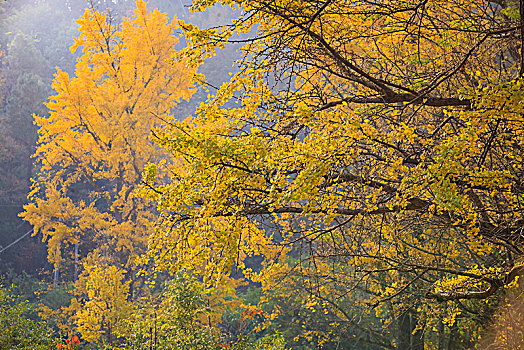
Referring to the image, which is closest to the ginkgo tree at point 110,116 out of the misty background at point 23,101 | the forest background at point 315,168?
the forest background at point 315,168

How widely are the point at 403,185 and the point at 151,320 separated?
3652 millimetres

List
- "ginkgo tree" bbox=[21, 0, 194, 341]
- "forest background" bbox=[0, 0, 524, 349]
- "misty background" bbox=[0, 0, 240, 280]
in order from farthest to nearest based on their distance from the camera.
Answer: "misty background" bbox=[0, 0, 240, 280]
"ginkgo tree" bbox=[21, 0, 194, 341]
"forest background" bbox=[0, 0, 524, 349]

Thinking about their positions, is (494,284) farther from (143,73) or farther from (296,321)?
(143,73)

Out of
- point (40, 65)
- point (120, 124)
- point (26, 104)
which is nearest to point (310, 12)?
point (120, 124)

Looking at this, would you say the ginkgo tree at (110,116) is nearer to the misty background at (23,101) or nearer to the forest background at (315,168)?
the forest background at (315,168)

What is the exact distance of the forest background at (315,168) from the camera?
253 centimetres

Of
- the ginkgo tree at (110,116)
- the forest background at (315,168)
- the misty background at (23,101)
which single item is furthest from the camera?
the misty background at (23,101)

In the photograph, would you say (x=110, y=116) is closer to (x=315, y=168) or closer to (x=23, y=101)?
(x=315, y=168)

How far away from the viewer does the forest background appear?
99.5 inches

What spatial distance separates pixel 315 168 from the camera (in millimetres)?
2266

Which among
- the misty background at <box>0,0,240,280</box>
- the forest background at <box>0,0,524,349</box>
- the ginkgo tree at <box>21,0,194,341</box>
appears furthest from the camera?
the misty background at <box>0,0,240,280</box>

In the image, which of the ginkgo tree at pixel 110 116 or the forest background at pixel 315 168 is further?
the ginkgo tree at pixel 110 116

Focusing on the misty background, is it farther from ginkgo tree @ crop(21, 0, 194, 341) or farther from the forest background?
the forest background

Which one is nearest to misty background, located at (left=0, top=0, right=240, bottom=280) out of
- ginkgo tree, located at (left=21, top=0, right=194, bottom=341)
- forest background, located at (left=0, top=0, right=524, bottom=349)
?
ginkgo tree, located at (left=21, top=0, right=194, bottom=341)
